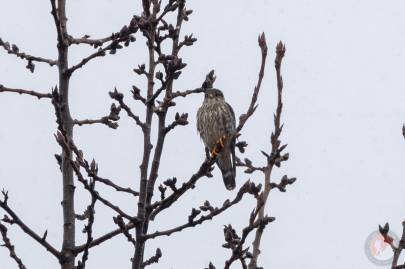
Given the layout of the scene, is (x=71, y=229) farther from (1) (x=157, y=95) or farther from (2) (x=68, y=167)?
(1) (x=157, y=95)

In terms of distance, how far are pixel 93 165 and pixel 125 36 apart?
3.79 ft

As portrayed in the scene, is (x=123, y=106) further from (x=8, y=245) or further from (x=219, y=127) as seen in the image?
(x=219, y=127)

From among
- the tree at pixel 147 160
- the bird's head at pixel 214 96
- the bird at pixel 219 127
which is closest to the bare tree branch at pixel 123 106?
the tree at pixel 147 160

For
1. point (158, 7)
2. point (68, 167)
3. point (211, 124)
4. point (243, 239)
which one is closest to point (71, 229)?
point (68, 167)

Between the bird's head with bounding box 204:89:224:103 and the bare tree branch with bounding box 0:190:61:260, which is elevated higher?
the bird's head with bounding box 204:89:224:103

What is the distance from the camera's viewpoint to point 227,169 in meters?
9.88

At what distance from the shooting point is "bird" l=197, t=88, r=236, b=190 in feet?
32.5

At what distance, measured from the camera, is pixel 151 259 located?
5.52 meters

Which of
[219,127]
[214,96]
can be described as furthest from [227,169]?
[214,96]

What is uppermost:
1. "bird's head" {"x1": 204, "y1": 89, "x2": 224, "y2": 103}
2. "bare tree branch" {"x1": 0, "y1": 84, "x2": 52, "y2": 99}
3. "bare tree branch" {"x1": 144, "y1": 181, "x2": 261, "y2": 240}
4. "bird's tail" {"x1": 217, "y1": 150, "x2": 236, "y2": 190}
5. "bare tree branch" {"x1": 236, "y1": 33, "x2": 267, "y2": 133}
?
"bird's head" {"x1": 204, "y1": 89, "x2": 224, "y2": 103}

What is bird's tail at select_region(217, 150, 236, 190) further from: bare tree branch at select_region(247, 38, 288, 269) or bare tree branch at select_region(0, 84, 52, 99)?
Result: bare tree branch at select_region(247, 38, 288, 269)

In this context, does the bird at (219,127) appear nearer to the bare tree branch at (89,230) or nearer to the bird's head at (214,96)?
the bird's head at (214,96)

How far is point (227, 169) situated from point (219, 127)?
509mm

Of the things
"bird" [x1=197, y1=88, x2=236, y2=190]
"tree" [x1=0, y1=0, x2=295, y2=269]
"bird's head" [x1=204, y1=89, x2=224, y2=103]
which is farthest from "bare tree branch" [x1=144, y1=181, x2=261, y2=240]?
"bird's head" [x1=204, y1=89, x2=224, y2=103]
